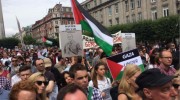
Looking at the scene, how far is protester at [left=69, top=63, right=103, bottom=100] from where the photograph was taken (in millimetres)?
3809

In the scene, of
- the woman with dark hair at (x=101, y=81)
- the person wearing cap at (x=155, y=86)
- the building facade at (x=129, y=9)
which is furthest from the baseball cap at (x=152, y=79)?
the building facade at (x=129, y=9)

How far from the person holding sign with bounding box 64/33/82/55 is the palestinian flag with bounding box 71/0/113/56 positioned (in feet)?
1.57

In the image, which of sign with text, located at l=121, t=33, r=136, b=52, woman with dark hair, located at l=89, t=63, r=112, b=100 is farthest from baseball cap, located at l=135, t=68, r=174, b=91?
sign with text, located at l=121, t=33, r=136, b=52

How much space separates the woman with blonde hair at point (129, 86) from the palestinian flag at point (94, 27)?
3595mm

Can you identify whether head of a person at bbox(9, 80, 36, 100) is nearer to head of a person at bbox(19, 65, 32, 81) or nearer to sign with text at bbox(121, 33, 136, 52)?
head of a person at bbox(19, 65, 32, 81)

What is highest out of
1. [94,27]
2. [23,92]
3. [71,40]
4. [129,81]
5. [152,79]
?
[94,27]

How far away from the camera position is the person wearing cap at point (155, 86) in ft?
7.27

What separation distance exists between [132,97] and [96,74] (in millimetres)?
1887

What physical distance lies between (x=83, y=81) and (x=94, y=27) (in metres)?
4.08

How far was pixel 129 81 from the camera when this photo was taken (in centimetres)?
362

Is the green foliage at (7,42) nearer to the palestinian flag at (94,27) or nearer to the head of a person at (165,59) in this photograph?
the palestinian flag at (94,27)

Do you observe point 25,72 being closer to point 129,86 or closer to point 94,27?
point 129,86

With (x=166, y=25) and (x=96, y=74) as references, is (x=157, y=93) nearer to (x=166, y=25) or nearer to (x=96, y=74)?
(x=96, y=74)

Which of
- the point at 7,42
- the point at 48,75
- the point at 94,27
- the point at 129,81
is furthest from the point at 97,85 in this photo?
the point at 7,42
